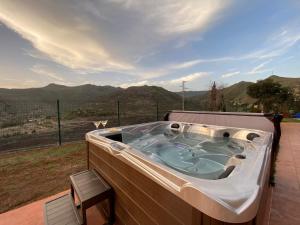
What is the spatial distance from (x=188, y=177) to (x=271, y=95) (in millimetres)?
11643

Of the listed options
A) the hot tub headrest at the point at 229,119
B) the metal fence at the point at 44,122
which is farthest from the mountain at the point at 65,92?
the hot tub headrest at the point at 229,119

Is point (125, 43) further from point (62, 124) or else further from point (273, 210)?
point (273, 210)

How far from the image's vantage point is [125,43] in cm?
506

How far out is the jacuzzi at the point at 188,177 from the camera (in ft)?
2.26

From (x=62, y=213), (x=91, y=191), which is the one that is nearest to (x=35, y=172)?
(x=62, y=213)

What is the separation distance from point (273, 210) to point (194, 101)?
8744 mm

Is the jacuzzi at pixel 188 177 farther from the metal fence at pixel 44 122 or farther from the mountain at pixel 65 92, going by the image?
the mountain at pixel 65 92

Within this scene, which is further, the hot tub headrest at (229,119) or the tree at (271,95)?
the tree at (271,95)

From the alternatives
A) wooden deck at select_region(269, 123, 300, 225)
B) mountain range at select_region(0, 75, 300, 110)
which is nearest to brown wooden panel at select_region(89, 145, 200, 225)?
wooden deck at select_region(269, 123, 300, 225)

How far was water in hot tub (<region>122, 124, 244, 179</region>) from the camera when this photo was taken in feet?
6.77

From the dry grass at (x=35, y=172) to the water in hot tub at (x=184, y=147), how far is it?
4.03ft

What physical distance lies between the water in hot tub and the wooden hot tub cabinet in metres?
0.51

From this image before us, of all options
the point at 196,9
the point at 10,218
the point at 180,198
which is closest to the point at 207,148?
the point at 180,198

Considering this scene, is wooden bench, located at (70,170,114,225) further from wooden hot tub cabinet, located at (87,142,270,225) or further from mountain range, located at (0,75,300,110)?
mountain range, located at (0,75,300,110)
